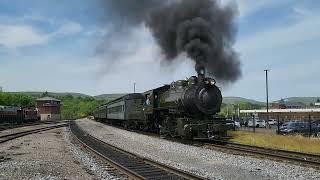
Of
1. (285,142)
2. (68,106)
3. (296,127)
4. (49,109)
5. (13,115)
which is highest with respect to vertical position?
(68,106)

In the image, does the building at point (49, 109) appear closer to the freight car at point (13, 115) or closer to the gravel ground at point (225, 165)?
the freight car at point (13, 115)

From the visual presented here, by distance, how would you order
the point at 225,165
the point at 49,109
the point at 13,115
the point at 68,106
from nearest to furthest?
the point at 225,165, the point at 13,115, the point at 49,109, the point at 68,106

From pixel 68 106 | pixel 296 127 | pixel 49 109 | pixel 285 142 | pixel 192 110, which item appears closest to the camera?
pixel 285 142

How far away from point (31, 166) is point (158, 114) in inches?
614

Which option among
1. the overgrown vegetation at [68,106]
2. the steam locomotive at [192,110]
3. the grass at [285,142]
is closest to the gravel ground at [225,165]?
the steam locomotive at [192,110]

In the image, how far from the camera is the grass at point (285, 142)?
71.2ft

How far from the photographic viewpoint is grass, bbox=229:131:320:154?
21703 millimetres

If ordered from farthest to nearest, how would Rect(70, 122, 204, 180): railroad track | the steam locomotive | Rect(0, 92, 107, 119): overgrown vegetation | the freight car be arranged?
Rect(0, 92, 107, 119): overgrown vegetation
the freight car
the steam locomotive
Rect(70, 122, 204, 180): railroad track

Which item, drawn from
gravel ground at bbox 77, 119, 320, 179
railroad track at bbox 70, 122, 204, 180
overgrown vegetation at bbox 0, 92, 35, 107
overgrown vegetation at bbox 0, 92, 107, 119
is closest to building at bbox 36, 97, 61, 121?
overgrown vegetation at bbox 0, 92, 35, 107

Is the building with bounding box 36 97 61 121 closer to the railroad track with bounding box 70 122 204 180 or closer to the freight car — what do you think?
the freight car

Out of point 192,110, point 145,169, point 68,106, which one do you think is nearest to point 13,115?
point 192,110

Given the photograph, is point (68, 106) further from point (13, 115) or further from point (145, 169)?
point (145, 169)

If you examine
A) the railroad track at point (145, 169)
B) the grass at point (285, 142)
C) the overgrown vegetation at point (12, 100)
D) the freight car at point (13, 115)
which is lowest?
the railroad track at point (145, 169)

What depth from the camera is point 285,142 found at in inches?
940
